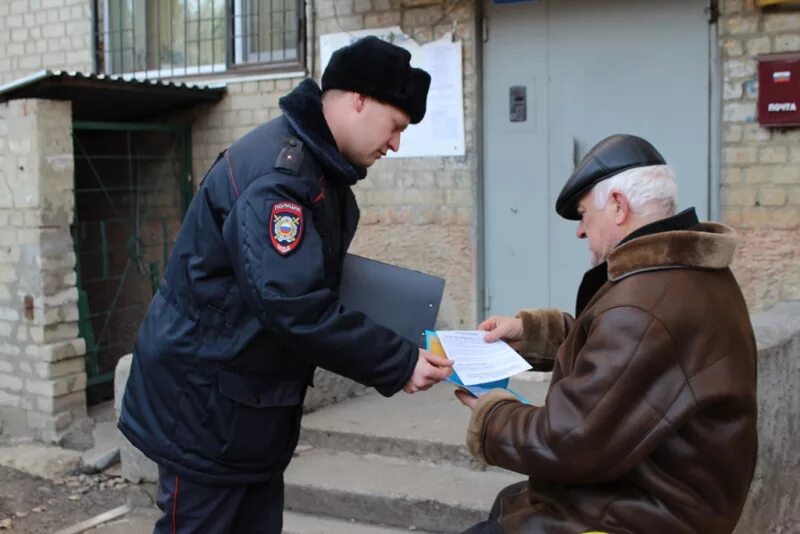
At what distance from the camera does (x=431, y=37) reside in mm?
5773

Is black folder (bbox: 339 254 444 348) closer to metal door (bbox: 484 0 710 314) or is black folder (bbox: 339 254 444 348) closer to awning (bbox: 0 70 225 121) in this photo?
metal door (bbox: 484 0 710 314)

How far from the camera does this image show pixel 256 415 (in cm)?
→ 232

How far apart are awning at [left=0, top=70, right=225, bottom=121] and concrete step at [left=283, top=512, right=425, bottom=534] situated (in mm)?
3148

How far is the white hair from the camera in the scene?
6.73 ft

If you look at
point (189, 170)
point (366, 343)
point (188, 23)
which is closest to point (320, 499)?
point (366, 343)

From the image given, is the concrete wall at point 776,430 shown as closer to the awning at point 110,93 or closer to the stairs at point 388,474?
the stairs at point 388,474

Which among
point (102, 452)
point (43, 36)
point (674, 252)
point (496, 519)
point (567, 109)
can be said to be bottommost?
point (102, 452)

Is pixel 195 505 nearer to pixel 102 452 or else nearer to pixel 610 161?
pixel 610 161

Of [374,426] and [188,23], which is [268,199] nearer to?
[374,426]

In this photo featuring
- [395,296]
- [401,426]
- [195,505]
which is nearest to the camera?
[195,505]

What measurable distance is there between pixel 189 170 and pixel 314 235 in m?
5.05

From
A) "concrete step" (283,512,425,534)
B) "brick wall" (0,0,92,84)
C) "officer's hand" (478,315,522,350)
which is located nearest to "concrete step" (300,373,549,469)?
"concrete step" (283,512,425,534)

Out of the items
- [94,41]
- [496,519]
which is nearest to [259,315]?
[496,519]

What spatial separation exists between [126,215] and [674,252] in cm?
599
